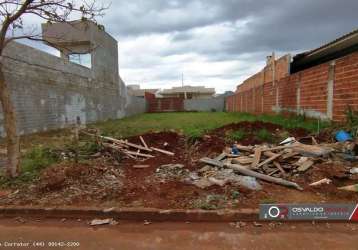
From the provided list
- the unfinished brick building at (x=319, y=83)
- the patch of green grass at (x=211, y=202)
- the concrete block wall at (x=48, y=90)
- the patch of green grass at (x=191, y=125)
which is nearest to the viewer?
the patch of green grass at (x=211, y=202)

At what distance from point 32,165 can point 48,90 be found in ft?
24.9

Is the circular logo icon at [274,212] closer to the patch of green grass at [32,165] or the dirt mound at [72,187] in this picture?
the dirt mound at [72,187]

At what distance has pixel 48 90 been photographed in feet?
41.4

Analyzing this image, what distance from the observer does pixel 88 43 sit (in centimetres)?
1848

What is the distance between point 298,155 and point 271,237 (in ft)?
9.15

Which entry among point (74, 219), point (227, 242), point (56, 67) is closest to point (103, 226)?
point (74, 219)

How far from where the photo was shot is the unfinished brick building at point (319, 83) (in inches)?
302

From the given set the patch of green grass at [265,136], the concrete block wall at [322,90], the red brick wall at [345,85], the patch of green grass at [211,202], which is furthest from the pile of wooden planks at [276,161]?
the concrete block wall at [322,90]

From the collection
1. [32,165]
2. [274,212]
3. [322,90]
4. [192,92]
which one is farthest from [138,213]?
[192,92]

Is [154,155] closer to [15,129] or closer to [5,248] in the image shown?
[15,129]

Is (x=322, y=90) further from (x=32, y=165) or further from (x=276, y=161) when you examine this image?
(x=32, y=165)

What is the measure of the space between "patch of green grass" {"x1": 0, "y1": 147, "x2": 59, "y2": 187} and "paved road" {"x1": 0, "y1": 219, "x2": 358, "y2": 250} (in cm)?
150

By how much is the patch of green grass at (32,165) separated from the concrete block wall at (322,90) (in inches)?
289

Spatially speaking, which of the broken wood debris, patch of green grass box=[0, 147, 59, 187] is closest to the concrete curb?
patch of green grass box=[0, 147, 59, 187]
